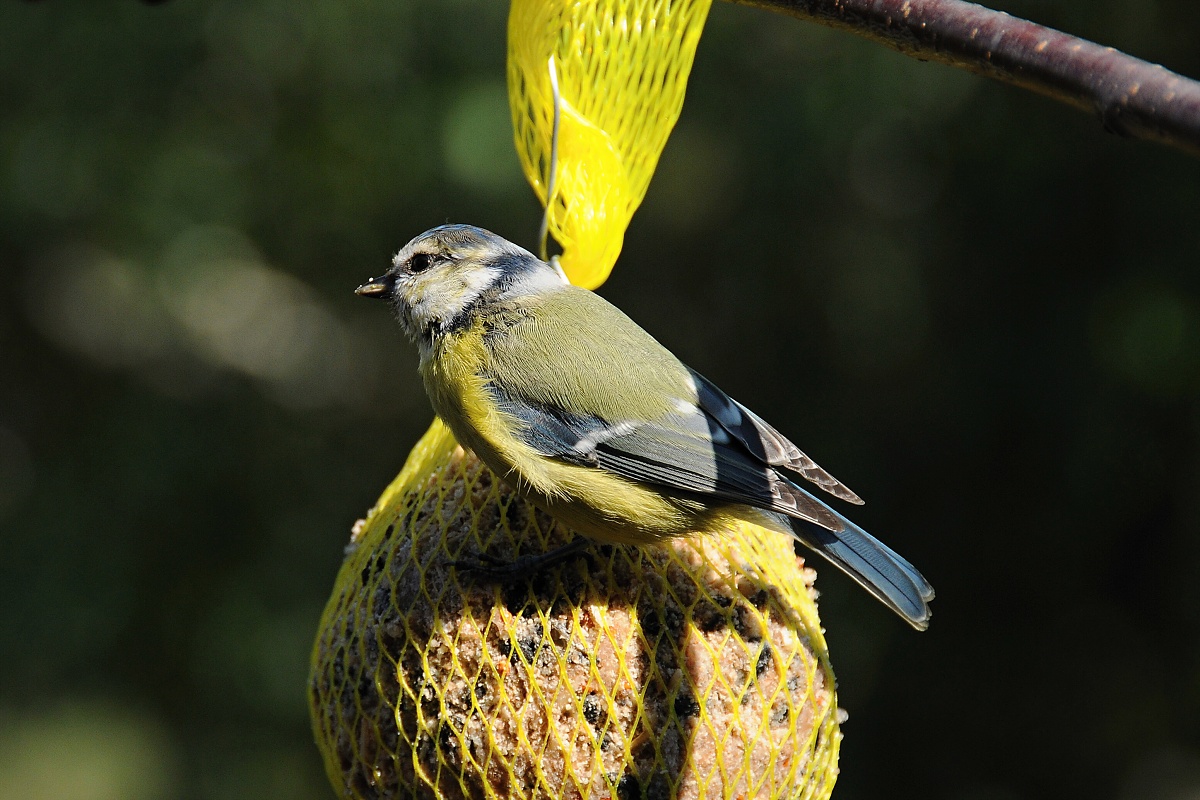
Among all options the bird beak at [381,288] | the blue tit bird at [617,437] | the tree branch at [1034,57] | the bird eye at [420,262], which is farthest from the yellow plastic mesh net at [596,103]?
the tree branch at [1034,57]

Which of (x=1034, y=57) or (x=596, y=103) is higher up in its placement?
(x=1034, y=57)

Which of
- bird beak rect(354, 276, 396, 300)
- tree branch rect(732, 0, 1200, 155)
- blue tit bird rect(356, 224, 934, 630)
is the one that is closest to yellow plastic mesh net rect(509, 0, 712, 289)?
blue tit bird rect(356, 224, 934, 630)

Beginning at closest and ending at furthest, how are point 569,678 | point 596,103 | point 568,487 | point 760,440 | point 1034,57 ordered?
1. point 1034,57
2. point 569,678
3. point 568,487
4. point 760,440
5. point 596,103

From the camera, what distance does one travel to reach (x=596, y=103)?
245 centimetres

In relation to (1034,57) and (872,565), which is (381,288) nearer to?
(872,565)

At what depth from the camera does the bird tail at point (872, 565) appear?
2.22 m

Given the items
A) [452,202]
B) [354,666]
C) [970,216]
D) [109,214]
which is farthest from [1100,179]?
[109,214]

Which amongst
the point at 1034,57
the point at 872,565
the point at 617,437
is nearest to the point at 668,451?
the point at 617,437

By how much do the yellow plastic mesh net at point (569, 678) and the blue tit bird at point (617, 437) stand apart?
0.38 ft

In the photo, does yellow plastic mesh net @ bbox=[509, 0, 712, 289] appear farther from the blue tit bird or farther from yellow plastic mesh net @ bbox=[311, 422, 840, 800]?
yellow plastic mesh net @ bbox=[311, 422, 840, 800]

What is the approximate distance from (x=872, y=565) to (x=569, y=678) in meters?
0.64

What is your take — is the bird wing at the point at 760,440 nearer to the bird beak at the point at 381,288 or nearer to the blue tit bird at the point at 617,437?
the blue tit bird at the point at 617,437

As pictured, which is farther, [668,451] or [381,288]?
[381,288]

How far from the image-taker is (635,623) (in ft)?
6.70
